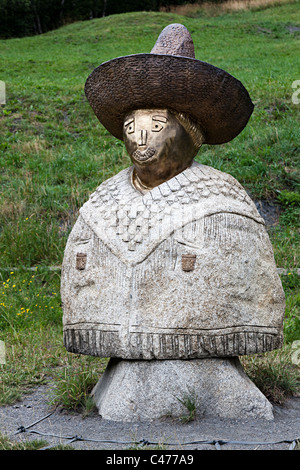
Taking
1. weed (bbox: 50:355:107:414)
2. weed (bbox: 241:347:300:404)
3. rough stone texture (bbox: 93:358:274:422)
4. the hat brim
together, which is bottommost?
weed (bbox: 241:347:300:404)

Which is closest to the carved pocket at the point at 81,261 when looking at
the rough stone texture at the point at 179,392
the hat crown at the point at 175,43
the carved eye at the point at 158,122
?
the rough stone texture at the point at 179,392

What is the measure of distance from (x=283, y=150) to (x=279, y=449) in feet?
22.0

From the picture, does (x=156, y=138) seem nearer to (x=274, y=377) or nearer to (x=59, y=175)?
(x=274, y=377)

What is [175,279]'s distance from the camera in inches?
139

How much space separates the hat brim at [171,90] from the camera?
12.1 ft

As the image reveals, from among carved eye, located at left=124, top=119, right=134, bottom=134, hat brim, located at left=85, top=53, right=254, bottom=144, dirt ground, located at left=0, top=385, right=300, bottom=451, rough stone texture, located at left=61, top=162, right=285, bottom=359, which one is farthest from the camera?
carved eye, located at left=124, top=119, right=134, bottom=134

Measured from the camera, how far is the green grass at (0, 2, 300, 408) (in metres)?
5.43

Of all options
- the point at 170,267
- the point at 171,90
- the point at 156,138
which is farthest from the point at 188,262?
the point at 171,90

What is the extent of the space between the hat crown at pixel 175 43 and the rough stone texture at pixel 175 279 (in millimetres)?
820

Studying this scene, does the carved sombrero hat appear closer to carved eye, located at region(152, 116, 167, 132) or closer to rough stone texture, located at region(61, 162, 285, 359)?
carved eye, located at region(152, 116, 167, 132)

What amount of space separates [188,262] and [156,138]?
84 cm

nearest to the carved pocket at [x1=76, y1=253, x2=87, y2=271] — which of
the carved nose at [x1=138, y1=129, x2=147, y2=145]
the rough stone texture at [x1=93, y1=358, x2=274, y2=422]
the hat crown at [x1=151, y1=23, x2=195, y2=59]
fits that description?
the rough stone texture at [x1=93, y1=358, x2=274, y2=422]

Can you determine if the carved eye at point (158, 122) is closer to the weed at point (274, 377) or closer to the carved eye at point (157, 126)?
the carved eye at point (157, 126)

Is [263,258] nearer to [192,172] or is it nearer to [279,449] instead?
[192,172]
